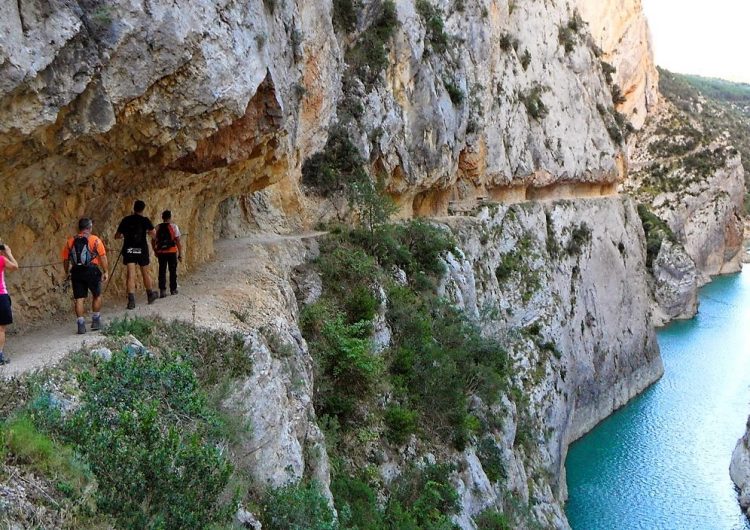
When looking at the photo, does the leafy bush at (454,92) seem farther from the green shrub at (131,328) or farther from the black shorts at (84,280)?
the green shrub at (131,328)

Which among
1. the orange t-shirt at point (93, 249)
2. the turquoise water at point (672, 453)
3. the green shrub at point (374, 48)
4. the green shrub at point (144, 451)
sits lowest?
the turquoise water at point (672, 453)

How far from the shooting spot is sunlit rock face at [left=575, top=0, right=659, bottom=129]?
59.4 meters

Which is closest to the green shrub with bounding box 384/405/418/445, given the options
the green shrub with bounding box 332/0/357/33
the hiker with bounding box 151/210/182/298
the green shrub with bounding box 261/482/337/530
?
the hiker with bounding box 151/210/182/298

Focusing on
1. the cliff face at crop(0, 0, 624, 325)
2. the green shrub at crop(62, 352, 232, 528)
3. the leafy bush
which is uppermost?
the leafy bush

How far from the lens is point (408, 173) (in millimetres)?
23062

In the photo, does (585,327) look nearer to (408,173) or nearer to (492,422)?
(408,173)

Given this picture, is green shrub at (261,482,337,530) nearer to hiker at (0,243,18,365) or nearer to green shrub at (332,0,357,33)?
hiker at (0,243,18,365)

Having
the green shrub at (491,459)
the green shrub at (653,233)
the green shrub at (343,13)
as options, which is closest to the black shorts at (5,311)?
the green shrub at (491,459)

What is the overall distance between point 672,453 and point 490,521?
16237 millimetres

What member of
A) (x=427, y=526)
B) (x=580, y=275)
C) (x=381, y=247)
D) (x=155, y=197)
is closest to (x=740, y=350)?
(x=580, y=275)

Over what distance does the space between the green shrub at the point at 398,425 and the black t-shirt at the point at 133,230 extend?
570 cm

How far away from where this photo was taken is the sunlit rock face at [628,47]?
59406mm

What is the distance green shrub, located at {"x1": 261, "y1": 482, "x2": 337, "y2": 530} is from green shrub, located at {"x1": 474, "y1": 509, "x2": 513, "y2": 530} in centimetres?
689

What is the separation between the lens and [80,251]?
792cm
